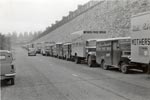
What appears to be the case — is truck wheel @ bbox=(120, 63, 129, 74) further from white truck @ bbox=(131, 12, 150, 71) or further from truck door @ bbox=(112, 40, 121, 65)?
white truck @ bbox=(131, 12, 150, 71)

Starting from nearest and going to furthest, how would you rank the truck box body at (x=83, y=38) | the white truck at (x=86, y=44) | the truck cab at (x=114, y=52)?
the truck cab at (x=114, y=52), the white truck at (x=86, y=44), the truck box body at (x=83, y=38)

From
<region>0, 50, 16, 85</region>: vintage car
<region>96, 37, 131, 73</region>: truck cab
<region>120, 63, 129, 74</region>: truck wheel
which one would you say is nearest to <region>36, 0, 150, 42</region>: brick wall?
<region>96, 37, 131, 73</region>: truck cab

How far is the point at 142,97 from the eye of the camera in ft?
30.5

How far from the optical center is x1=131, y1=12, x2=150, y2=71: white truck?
1437cm

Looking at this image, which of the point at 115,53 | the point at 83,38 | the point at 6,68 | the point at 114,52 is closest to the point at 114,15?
the point at 83,38

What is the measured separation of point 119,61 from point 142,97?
952 cm

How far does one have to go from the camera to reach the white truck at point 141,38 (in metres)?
14.4

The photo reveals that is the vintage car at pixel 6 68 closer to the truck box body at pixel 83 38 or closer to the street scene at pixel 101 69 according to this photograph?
the street scene at pixel 101 69

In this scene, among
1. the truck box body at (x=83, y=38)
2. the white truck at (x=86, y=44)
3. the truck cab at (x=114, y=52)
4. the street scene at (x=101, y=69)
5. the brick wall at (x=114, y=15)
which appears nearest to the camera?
the street scene at (x=101, y=69)

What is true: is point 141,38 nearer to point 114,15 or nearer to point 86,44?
point 86,44

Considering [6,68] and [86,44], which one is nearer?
[6,68]

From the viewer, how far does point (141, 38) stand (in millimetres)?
14984

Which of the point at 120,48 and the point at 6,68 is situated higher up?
the point at 120,48

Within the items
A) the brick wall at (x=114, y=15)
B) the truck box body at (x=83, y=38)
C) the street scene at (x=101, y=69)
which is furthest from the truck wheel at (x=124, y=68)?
the brick wall at (x=114, y=15)
